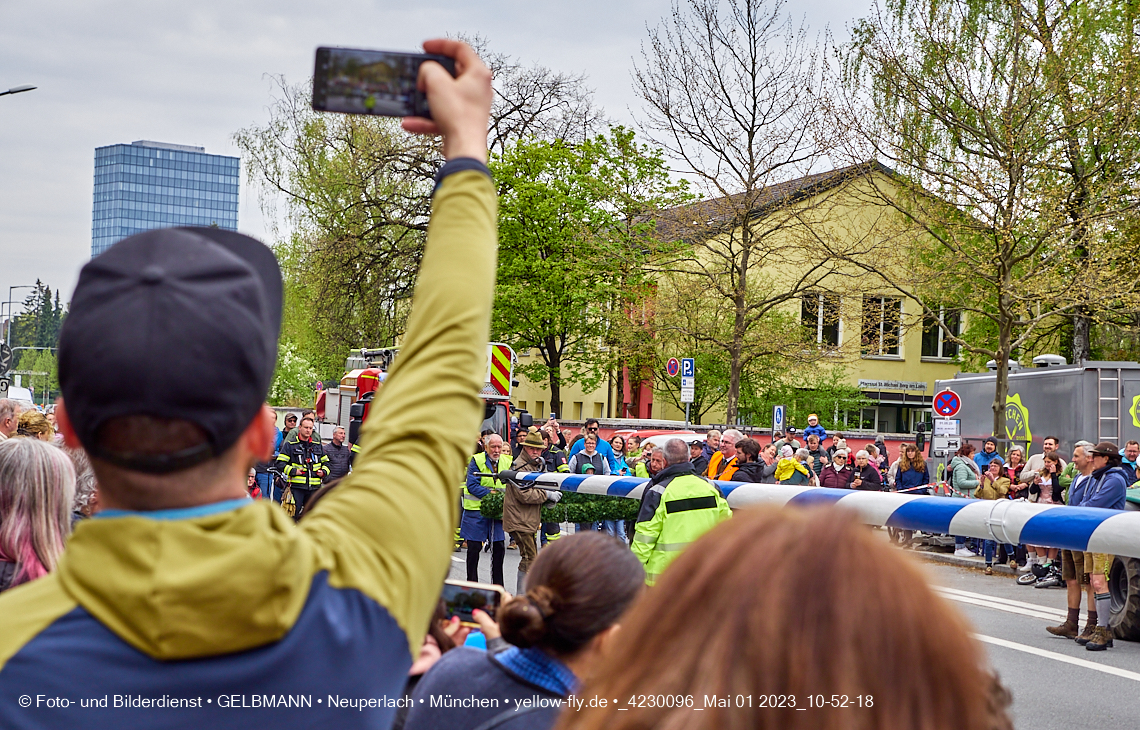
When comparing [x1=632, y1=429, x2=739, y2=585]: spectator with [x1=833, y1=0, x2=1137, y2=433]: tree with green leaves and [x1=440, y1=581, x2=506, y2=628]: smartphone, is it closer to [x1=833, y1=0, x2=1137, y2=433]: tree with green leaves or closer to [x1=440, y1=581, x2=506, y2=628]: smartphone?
[x1=440, y1=581, x2=506, y2=628]: smartphone

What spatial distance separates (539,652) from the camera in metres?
2.93

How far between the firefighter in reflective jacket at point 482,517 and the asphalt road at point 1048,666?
23.5 inches

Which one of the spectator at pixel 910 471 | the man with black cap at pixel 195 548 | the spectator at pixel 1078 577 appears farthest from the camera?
the spectator at pixel 910 471

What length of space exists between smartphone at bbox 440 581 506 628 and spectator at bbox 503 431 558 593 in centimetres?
904

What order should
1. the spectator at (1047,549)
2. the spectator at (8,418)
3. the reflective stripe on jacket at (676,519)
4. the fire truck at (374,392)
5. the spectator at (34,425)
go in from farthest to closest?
the fire truck at (374,392) < the spectator at (1047,549) < the spectator at (8,418) < the spectator at (34,425) < the reflective stripe on jacket at (676,519)

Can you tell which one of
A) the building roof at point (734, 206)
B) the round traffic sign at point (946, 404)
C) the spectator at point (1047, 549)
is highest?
the building roof at point (734, 206)

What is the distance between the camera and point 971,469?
19.0 metres

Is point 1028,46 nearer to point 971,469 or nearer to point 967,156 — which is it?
point 967,156

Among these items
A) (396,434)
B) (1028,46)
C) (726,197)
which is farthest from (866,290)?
(396,434)

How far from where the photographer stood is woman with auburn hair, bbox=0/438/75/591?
3938 mm

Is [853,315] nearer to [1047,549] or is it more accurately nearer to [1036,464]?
[1036,464]

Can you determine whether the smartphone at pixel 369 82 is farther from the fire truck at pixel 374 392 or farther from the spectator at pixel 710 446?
the spectator at pixel 710 446

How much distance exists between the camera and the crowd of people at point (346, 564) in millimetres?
979

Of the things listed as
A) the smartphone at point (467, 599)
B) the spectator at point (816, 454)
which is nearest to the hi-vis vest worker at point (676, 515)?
the smartphone at point (467, 599)
